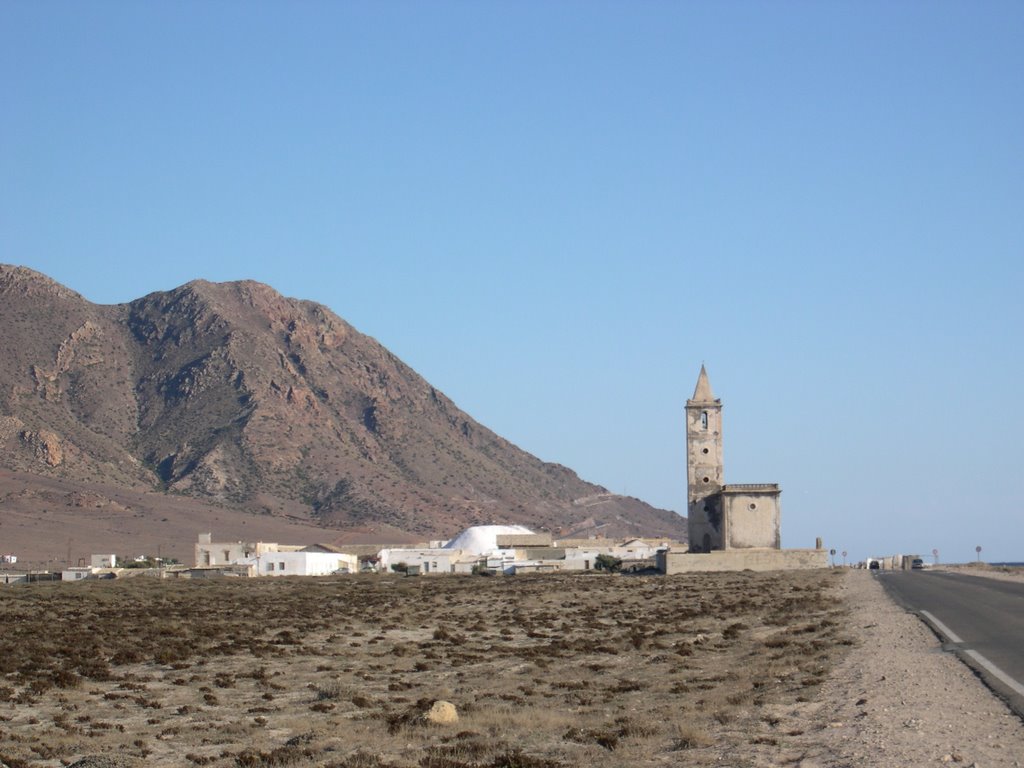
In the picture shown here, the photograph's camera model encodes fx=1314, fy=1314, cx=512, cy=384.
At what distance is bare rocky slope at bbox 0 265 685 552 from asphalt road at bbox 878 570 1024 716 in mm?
104870

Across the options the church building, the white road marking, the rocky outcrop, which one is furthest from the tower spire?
the rocky outcrop

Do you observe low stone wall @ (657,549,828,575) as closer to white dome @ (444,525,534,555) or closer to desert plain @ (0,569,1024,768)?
desert plain @ (0,569,1024,768)

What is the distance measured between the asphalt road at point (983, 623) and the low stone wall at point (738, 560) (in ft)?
67.3

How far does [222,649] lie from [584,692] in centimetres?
1196

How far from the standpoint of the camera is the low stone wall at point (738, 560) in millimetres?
65125

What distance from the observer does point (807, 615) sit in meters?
32.4

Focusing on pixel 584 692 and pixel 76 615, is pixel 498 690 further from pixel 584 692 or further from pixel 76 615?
pixel 76 615

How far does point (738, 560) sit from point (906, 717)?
172 feet

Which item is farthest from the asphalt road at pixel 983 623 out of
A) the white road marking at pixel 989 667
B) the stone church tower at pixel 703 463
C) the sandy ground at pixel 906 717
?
the stone church tower at pixel 703 463

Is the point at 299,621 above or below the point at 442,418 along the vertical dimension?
below

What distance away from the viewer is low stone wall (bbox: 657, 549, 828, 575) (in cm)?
6512

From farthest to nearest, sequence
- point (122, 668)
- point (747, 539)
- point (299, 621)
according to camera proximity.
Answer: point (747, 539) → point (299, 621) → point (122, 668)

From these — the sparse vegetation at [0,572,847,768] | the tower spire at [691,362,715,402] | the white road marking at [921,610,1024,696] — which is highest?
the tower spire at [691,362,715,402]

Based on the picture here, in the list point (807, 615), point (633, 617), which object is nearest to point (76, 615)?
point (633, 617)
